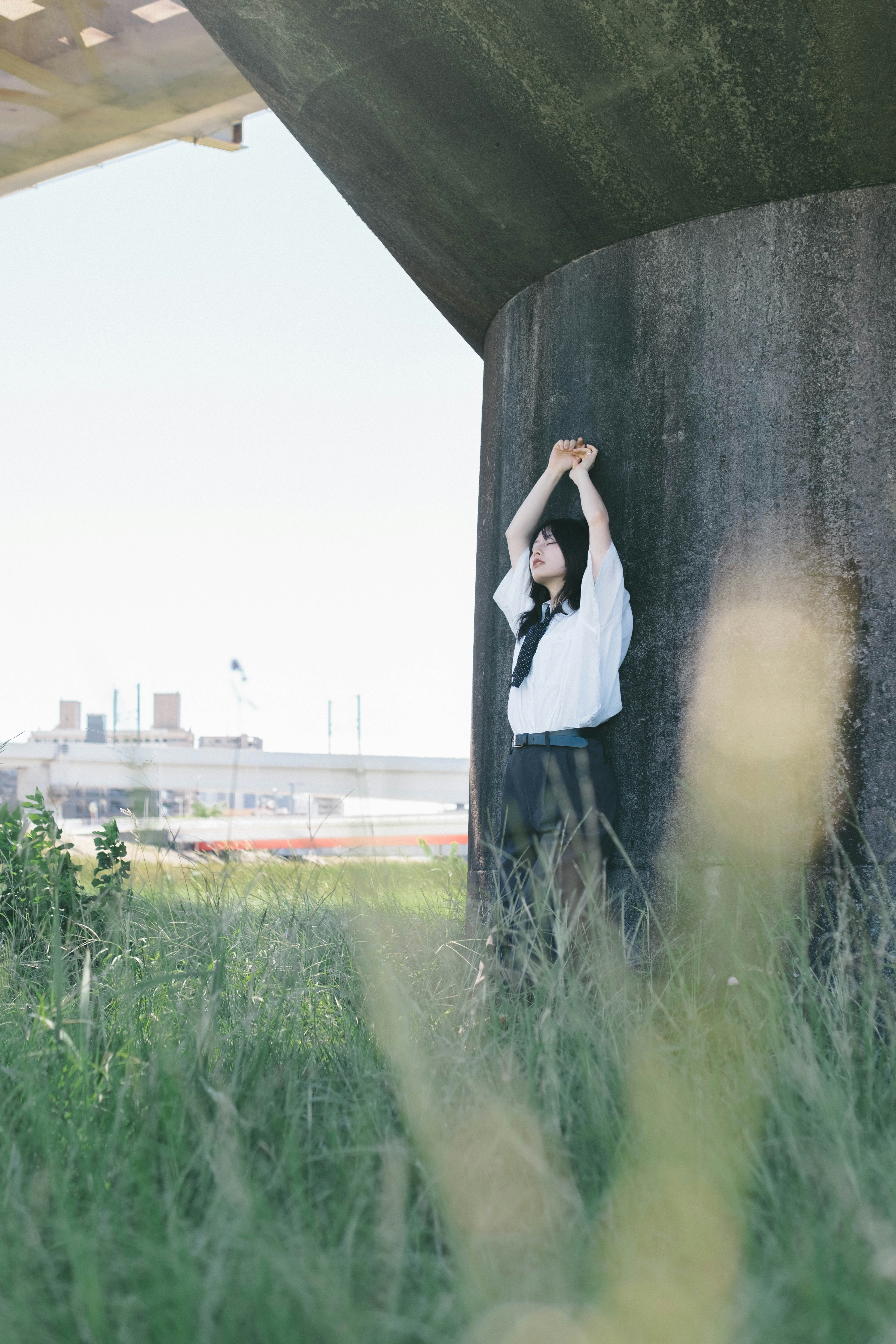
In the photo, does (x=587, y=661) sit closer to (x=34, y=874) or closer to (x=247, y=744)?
(x=247, y=744)

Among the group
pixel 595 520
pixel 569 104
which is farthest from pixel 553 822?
pixel 569 104

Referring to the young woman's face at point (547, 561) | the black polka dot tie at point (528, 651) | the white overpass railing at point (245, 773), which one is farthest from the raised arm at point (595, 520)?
the white overpass railing at point (245, 773)

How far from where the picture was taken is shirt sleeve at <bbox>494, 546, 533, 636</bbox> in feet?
12.0

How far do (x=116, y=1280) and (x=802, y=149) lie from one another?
3388 millimetres

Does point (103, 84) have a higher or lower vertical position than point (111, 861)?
higher

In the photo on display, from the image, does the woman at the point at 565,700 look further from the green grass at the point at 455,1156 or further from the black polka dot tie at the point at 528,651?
the green grass at the point at 455,1156

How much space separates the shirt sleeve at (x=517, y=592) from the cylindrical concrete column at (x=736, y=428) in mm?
244

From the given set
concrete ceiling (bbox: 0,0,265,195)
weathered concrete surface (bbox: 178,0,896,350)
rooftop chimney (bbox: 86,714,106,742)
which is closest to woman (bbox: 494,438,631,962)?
weathered concrete surface (bbox: 178,0,896,350)

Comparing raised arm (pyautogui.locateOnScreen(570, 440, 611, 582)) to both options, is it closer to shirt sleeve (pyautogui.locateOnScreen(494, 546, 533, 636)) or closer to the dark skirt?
shirt sleeve (pyautogui.locateOnScreen(494, 546, 533, 636))

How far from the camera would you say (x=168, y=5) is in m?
6.19

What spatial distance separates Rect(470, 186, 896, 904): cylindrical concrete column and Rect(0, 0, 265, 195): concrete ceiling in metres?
3.73

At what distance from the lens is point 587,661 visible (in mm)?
3311

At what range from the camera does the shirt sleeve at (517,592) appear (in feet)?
12.0

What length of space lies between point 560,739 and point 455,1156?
1.65m
